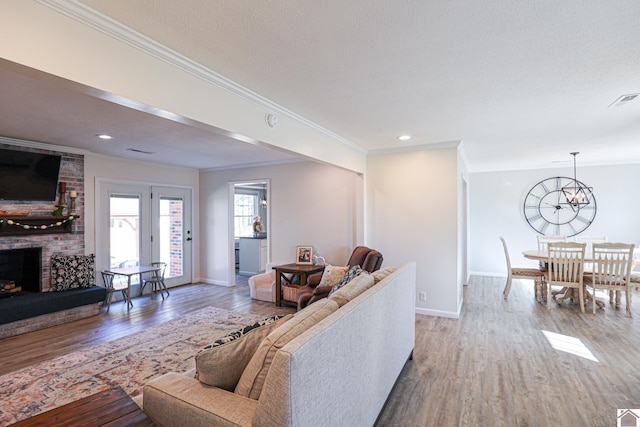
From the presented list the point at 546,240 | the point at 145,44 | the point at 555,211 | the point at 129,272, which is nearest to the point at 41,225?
the point at 129,272

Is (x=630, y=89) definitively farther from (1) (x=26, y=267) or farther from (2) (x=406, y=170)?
(1) (x=26, y=267)

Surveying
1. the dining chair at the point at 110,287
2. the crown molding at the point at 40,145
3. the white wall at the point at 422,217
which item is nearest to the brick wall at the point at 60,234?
the crown molding at the point at 40,145

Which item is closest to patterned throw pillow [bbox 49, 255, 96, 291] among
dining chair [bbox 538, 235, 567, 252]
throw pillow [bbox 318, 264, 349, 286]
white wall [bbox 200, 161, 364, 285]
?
white wall [bbox 200, 161, 364, 285]

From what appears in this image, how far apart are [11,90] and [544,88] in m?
4.30

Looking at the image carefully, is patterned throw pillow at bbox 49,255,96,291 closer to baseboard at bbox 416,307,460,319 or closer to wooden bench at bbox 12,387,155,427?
wooden bench at bbox 12,387,155,427

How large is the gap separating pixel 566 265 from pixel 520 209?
2.65 meters

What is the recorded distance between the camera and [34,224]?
436 centimetres

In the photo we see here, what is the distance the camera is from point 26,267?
4.54 m

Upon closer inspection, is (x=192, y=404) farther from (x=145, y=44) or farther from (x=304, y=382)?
(x=145, y=44)

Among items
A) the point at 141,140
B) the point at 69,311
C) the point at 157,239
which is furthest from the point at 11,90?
the point at 157,239

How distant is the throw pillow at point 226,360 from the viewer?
59.0 inches

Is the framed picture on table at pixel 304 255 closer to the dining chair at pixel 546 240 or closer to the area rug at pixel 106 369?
the area rug at pixel 106 369

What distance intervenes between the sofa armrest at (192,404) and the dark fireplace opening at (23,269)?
4.28 meters

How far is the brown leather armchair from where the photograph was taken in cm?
388
